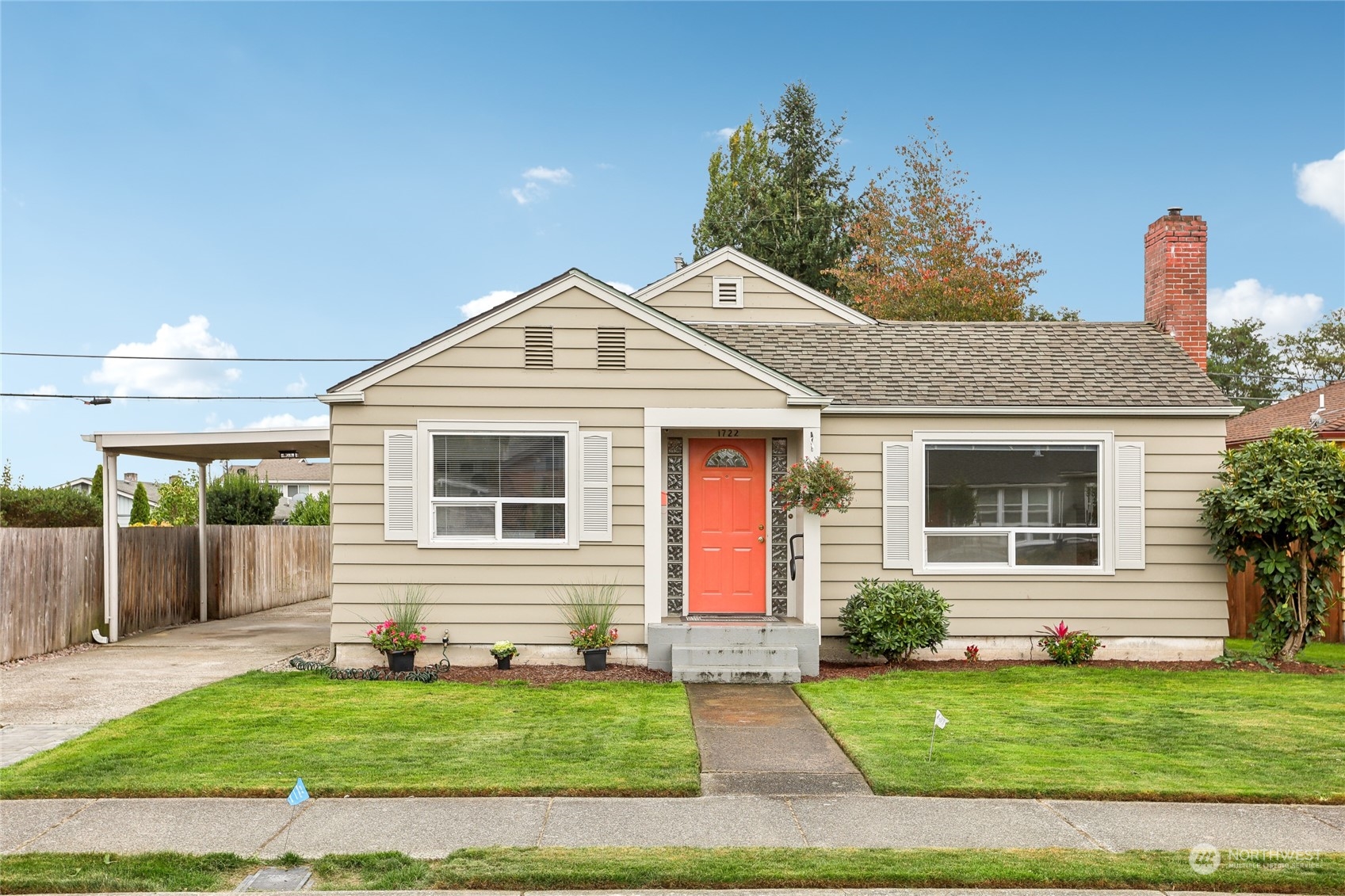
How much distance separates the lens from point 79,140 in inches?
707

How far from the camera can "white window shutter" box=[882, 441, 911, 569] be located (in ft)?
36.7

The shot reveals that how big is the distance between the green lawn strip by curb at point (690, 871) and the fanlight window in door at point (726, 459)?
22.0 feet

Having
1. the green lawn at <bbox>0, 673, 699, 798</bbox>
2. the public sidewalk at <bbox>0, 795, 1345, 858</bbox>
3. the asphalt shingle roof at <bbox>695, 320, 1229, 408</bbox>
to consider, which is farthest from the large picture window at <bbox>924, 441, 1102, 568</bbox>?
the public sidewalk at <bbox>0, 795, 1345, 858</bbox>

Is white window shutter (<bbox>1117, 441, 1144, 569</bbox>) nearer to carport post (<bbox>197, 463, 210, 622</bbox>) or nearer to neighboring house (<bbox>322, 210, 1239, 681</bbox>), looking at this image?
neighboring house (<bbox>322, 210, 1239, 681</bbox>)

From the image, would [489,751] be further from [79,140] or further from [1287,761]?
[79,140]

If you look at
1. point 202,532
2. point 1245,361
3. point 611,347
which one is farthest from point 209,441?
point 1245,361

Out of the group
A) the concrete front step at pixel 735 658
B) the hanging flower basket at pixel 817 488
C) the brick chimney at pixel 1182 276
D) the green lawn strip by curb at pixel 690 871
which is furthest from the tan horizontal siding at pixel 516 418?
the brick chimney at pixel 1182 276

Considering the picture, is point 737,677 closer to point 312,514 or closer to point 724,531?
point 724,531

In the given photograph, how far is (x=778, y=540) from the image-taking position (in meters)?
11.3

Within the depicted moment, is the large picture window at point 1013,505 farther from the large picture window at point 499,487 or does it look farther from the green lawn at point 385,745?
the large picture window at point 499,487

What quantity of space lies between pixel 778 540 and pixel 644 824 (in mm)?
6258

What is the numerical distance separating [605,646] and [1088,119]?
639 inches

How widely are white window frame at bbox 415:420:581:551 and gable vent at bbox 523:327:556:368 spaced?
0.66 metres

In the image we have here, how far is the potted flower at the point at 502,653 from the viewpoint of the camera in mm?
10234
